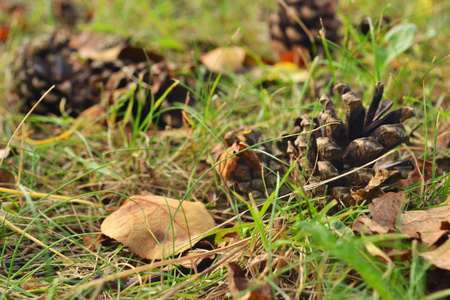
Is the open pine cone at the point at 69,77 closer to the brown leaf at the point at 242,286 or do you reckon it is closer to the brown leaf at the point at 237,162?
the brown leaf at the point at 237,162

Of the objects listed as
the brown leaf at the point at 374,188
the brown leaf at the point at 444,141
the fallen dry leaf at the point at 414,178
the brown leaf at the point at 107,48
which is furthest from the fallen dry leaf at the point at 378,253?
the brown leaf at the point at 107,48

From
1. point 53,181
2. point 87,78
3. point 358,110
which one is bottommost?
point 53,181

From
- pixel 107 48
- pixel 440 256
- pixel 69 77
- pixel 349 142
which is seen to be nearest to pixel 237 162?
pixel 349 142

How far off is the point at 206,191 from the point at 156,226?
209mm

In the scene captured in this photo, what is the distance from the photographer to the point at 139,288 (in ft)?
2.41

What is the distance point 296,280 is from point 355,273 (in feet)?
0.35

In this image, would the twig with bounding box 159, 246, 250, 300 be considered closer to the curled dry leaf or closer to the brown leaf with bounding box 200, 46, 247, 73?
the curled dry leaf

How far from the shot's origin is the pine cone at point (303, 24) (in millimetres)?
1662

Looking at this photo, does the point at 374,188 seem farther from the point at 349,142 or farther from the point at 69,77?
the point at 69,77

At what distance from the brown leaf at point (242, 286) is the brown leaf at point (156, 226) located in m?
0.13

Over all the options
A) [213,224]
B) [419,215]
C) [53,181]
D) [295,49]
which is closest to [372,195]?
[419,215]

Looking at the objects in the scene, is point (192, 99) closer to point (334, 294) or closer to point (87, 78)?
point (87, 78)

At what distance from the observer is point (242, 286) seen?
0.70m

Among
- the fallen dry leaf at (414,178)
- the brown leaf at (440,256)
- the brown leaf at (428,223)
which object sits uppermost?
the brown leaf at (440,256)
